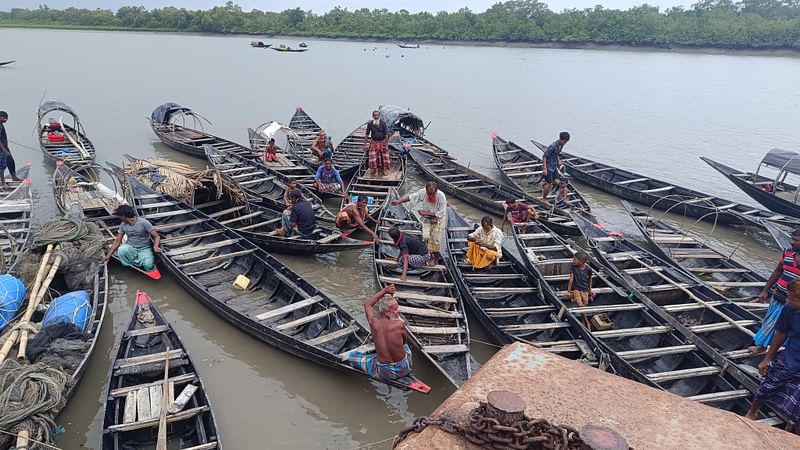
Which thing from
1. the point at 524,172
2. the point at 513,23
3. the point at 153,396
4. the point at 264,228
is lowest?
the point at 153,396

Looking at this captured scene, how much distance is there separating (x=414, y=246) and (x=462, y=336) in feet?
7.19

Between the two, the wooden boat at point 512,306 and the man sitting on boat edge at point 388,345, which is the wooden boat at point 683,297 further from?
the man sitting on boat edge at point 388,345

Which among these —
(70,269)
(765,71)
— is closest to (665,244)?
(70,269)

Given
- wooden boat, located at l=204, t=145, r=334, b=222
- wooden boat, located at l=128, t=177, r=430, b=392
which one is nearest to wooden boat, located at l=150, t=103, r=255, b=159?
wooden boat, located at l=204, t=145, r=334, b=222

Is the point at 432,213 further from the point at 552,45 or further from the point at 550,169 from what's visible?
the point at 552,45

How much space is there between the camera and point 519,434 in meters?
1.95

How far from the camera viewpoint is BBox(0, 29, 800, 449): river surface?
615 centimetres

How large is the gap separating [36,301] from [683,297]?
9.69 metres

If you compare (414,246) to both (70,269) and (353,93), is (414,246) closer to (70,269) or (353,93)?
(70,269)

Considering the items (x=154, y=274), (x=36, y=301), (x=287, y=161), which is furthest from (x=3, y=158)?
(x=36, y=301)

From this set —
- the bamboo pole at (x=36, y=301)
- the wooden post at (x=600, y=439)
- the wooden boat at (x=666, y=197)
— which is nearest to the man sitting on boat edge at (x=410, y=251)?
the bamboo pole at (x=36, y=301)

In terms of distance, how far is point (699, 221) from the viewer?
1252cm

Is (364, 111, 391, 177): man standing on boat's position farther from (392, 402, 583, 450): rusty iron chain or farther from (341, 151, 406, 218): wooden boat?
(392, 402, 583, 450): rusty iron chain

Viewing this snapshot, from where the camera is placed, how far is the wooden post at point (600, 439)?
6.20ft
